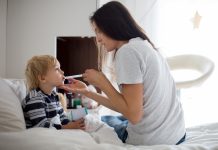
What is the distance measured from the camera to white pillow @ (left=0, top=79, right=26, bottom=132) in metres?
0.88

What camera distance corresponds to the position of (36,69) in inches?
51.2

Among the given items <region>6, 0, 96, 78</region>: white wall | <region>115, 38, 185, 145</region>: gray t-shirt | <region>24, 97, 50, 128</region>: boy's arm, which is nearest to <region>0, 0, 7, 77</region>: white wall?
<region>6, 0, 96, 78</region>: white wall

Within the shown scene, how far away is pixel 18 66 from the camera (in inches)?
73.0

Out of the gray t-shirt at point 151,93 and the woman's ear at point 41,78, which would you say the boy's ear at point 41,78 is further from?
the gray t-shirt at point 151,93

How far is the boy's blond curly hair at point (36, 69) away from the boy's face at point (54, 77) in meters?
0.02

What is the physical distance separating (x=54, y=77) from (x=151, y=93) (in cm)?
55

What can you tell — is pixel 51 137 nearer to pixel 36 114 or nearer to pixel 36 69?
pixel 36 114

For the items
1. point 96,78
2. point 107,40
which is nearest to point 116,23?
point 107,40

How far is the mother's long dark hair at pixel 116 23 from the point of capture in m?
1.02

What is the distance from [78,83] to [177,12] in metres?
1.44

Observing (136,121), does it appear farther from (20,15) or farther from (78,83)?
(20,15)

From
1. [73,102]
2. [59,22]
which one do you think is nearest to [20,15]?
[59,22]

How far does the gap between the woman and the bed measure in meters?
0.09

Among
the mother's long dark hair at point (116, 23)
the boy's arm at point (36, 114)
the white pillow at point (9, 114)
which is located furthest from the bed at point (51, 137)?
the mother's long dark hair at point (116, 23)
